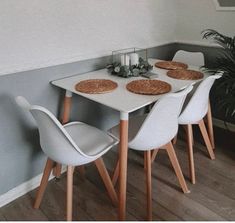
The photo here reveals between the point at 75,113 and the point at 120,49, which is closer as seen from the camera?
the point at 75,113

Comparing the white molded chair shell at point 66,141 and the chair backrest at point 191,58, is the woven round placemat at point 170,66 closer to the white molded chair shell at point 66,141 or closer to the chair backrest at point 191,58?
the chair backrest at point 191,58

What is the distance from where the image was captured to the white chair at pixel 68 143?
3.86ft

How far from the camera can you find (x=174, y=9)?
8.33ft

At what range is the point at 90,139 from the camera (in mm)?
1521

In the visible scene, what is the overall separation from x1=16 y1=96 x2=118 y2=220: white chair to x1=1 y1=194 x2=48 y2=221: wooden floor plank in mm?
57

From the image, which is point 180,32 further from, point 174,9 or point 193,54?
point 193,54

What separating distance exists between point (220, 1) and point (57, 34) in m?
1.49

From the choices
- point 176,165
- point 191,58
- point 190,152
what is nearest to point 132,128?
point 176,165

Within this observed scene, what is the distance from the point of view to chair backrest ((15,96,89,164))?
1.15 meters

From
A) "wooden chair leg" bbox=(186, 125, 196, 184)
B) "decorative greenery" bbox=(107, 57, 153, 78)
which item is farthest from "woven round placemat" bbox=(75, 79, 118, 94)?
"wooden chair leg" bbox=(186, 125, 196, 184)

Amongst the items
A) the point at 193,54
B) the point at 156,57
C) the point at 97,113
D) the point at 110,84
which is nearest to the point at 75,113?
the point at 97,113

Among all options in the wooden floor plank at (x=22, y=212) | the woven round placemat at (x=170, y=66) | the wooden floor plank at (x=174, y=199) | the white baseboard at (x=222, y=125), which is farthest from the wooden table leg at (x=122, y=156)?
the white baseboard at (x=222, y=125)

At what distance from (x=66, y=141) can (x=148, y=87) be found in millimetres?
633

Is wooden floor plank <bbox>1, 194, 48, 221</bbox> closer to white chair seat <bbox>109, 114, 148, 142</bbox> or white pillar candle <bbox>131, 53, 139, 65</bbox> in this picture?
white chair seat <bbox>109, 114, 148, 142</bbox>
